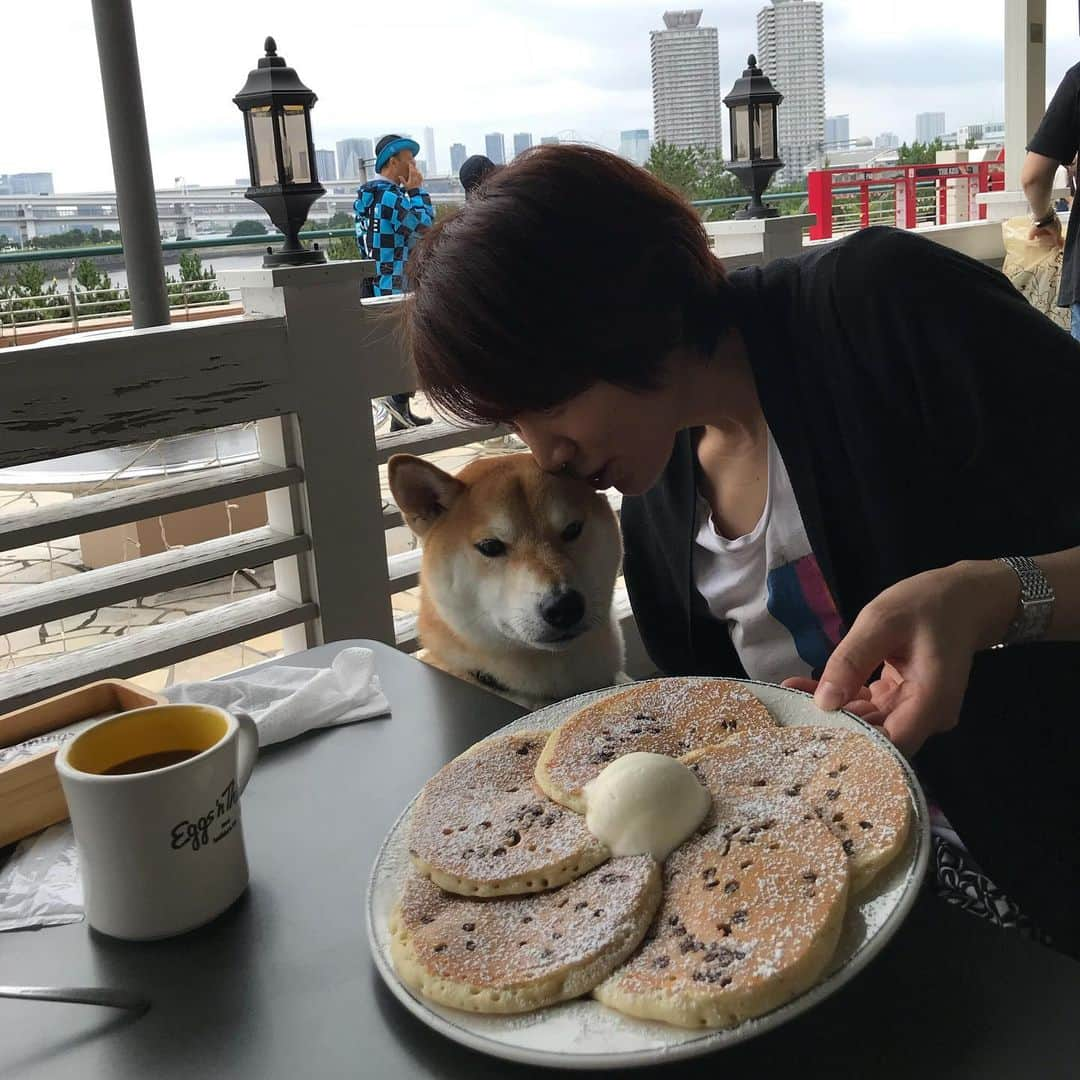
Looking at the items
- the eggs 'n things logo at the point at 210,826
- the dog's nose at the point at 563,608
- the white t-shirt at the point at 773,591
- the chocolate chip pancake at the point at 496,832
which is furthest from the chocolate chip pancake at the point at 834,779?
the dog's nose at the point at 563,608

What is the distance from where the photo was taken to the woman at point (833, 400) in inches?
40.4

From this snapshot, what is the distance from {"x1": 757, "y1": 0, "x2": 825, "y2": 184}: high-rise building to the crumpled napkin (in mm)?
2913

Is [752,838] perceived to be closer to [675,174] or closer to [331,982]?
[331,982]

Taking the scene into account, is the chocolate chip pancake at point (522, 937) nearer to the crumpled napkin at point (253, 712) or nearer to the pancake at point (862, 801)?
the pancake at point (862, 801)

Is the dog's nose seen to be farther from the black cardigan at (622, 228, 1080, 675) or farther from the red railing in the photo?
the red railing

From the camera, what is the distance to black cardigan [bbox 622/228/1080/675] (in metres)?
1.03

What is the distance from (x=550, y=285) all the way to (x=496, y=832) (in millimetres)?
608

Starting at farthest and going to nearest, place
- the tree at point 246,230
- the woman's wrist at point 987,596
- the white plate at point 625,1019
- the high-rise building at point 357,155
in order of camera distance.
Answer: the high-rise building at point 357,155, the tree at point 246,230, the woman's wrist at point 987,596, the white plate at point 625,1019

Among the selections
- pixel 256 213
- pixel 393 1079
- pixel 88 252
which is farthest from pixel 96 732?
pixel 88 252

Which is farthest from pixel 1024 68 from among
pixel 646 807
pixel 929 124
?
pixel 646 807

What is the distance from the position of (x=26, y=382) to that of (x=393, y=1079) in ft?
4.86

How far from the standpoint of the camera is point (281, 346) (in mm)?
2008

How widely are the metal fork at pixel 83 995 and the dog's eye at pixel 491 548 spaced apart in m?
0.98

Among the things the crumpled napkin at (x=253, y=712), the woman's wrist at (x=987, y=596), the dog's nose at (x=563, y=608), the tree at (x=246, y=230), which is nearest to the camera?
the crumpled napkin at (x=253, y=712)
